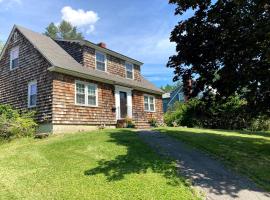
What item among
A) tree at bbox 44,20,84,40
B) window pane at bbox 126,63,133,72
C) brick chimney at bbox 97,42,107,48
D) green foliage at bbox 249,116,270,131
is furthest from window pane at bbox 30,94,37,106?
tree at bbox 44,20,84,40

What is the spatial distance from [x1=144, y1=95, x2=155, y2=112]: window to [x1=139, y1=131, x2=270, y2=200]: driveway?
1361cm

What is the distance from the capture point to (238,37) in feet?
39.0

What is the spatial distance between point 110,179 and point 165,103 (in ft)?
149

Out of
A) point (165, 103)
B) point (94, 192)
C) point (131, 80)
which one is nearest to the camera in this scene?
point (94, 192)

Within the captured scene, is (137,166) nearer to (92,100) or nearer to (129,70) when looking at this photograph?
(92,100)

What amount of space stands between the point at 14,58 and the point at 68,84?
605cm

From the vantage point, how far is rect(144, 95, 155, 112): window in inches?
1095

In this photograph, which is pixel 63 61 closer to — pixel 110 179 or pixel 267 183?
pixel 110 179

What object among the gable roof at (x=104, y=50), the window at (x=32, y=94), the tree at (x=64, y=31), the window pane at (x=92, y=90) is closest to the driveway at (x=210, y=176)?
the window pane at (x=92, y=90)

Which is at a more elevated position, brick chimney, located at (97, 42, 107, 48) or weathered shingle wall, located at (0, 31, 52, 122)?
brick chimney, located at (97, 42, 107, 48)

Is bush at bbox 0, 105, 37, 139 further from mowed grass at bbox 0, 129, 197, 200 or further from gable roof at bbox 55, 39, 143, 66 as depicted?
gable roof at bbox 55, 39, 143, 66

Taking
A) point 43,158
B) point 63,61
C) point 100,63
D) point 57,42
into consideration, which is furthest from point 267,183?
point 57,42

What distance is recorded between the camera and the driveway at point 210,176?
347 inches

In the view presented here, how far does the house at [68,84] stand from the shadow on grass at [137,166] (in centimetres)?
785
